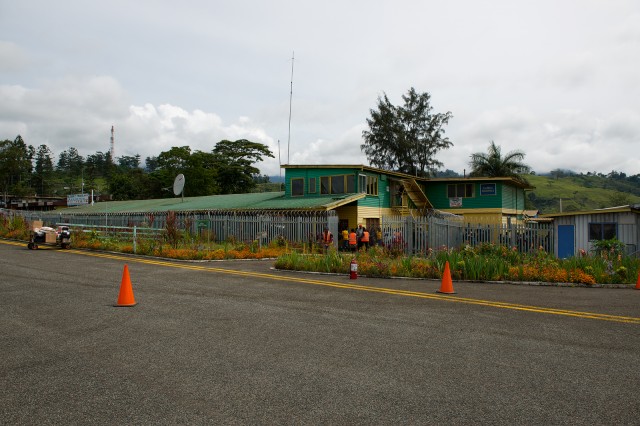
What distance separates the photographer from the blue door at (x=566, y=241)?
23308 mm

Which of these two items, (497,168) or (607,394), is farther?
(497,168)

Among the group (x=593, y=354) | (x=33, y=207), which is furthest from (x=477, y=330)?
(x=33, y=207)

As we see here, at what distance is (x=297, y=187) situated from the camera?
114 ft

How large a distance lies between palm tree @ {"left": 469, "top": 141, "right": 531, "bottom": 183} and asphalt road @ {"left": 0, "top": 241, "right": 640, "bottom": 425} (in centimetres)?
4303

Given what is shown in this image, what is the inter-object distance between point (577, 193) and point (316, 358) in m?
143

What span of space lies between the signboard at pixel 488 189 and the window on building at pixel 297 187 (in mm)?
14808

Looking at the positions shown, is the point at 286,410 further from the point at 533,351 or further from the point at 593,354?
the point at 593,354

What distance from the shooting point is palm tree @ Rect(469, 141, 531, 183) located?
51.5m

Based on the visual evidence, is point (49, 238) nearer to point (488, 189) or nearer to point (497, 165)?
point (488, 189)

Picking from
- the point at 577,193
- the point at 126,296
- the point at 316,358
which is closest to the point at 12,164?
the point at 126,296

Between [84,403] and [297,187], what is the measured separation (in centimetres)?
3050

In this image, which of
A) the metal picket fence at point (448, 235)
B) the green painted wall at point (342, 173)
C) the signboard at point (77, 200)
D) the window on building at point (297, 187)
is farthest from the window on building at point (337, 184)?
the signboard at point (77, 200)

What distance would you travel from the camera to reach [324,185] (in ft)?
109

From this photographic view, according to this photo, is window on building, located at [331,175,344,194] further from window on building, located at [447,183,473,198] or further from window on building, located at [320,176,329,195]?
window on building, located at [447,183,473,198]
